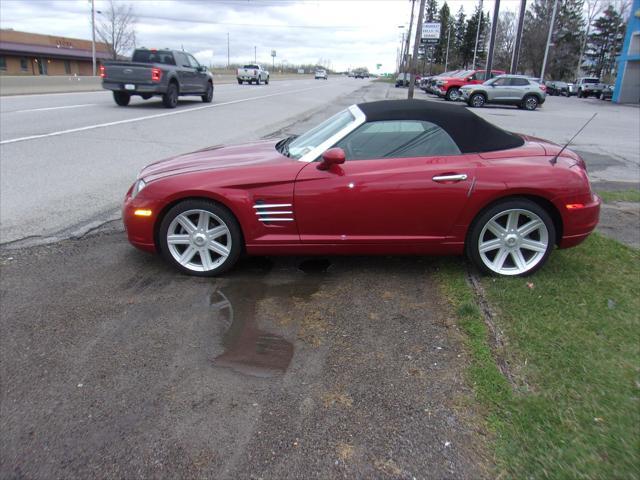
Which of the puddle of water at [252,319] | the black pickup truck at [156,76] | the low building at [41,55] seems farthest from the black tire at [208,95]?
the low building at [41,55]

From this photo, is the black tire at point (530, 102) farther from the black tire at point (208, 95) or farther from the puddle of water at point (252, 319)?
the puddle of water at point (252, 319)

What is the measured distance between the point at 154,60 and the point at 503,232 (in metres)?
16.7

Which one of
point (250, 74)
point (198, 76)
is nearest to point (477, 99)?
point (198, 76)

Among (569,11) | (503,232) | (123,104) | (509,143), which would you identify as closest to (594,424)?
(503,232)

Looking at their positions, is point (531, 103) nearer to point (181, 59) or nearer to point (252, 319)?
point (181, 59)

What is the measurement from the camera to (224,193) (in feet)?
13.0

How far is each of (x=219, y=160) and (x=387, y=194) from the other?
149 cm

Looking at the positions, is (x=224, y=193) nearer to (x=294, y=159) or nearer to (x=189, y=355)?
(x=294, y=159)

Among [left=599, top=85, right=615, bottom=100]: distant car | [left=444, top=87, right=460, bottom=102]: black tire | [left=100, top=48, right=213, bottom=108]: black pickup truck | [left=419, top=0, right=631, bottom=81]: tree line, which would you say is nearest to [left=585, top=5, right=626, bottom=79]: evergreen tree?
[left=419, top=0, right=631, bottom=81]: tree line

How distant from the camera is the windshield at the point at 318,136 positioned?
168 inches

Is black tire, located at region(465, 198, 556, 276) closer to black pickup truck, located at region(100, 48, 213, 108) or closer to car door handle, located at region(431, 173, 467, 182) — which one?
car door handle, located at region(431, 173, 467, 182)

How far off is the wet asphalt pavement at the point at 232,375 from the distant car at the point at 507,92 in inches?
A: 893

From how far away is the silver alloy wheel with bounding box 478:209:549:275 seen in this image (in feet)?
→ 13.2

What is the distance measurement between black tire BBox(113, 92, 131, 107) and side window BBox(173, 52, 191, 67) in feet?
6.94
